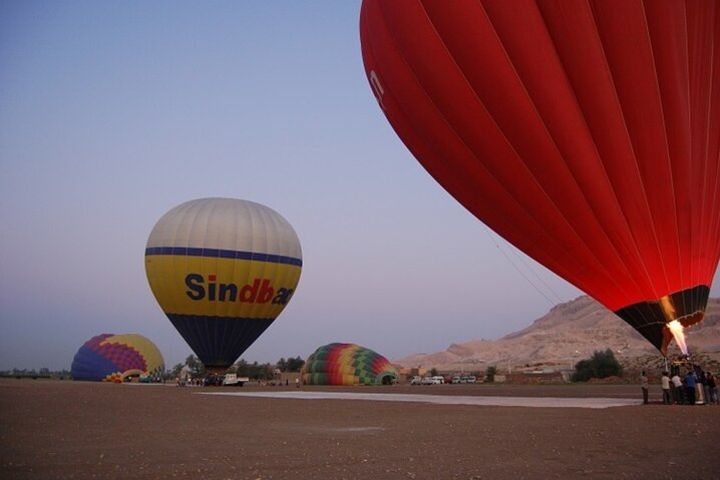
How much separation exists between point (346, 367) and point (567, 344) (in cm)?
8994

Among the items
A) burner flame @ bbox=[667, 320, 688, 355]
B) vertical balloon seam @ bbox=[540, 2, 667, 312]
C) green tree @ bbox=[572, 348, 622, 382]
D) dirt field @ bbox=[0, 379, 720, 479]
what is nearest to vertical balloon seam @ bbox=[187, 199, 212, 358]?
dirt field @ bbox=[0, 379, 720, 479]

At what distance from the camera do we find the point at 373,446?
8.68 meters

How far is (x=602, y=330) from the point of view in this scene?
414ft

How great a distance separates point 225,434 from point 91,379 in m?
63.4

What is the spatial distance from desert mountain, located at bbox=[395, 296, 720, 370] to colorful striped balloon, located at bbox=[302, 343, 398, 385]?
5003cm

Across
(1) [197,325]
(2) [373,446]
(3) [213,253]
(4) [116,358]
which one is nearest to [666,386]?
(2) [373,446]

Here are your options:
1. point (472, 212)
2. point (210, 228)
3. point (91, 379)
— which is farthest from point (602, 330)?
point (472, 212)

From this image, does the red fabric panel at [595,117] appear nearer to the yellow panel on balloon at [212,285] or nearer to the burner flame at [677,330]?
the burner flame at [677,330]

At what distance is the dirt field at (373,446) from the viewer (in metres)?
6.53

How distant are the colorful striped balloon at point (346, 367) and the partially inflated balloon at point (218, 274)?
791cm

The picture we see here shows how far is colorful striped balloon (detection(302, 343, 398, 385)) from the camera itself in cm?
4300

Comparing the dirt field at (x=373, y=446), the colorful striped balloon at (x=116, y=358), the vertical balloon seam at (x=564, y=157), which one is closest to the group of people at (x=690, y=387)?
the dirt field at (x=373, y=446)

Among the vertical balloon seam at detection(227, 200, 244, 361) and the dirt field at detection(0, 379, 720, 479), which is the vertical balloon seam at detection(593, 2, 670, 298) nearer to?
the dirt field at detection(0, 379, 720, 479)

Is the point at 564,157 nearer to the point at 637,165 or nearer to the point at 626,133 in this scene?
the point at 626,133
